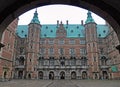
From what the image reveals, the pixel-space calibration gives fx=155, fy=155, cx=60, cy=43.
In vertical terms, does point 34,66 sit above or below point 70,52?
below

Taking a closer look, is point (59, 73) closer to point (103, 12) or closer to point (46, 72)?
point (46, 72)

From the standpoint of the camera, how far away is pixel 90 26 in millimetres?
48844

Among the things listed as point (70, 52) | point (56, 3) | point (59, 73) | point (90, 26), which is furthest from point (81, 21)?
point (56, 3)

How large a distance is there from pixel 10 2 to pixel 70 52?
148 feet

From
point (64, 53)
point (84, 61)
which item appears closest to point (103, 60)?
point (84, 61)

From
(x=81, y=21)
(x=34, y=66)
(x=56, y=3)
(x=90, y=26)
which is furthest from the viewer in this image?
(x=81, y=21)

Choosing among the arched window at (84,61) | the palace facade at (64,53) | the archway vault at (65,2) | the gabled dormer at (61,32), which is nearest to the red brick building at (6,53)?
the palace facade at (64,53)

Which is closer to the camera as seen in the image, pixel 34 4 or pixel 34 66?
pixel 34 4

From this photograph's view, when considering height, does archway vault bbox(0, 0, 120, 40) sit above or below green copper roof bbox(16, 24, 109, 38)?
below

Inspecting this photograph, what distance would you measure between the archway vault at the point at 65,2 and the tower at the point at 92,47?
4067 cm

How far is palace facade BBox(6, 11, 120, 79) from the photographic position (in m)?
45.0

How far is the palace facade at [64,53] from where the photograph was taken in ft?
148

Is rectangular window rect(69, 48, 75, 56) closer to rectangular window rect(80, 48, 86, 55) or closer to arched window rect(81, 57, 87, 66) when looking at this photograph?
rectangular window rect(80, 48, 86, 55)

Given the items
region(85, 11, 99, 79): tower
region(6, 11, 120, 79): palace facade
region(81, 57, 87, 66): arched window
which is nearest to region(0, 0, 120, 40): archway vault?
region(6, 11, 120, 79): palace facade
